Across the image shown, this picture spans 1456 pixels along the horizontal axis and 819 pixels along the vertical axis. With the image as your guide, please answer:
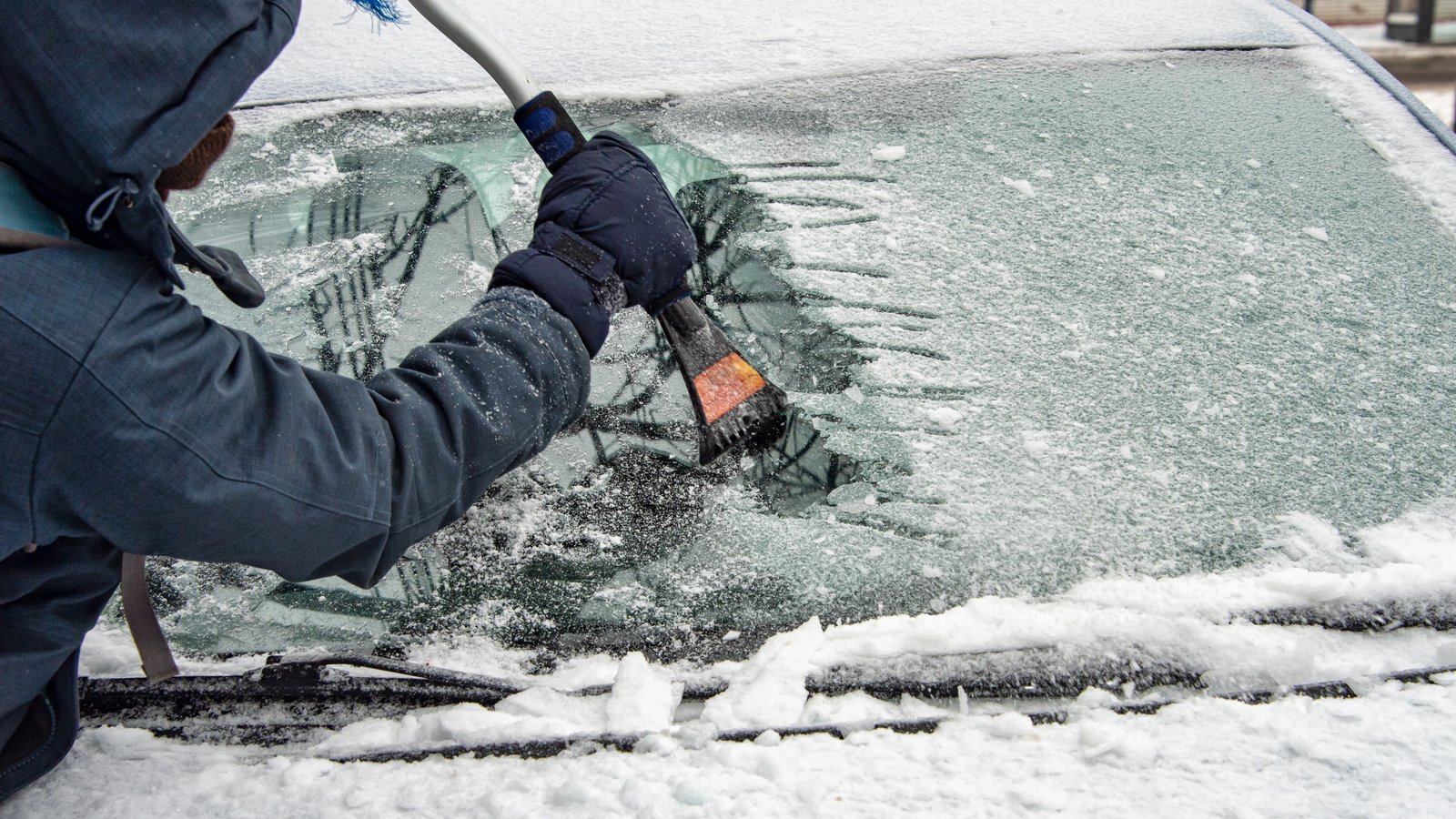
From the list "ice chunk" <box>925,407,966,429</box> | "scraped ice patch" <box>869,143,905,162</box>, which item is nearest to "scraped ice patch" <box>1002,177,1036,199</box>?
"scraped ice patch" <box>869,143,905,162</box>

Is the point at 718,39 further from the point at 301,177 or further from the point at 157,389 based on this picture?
the point at 157,389

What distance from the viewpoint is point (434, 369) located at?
108cm

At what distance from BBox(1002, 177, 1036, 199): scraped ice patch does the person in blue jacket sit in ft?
2.74

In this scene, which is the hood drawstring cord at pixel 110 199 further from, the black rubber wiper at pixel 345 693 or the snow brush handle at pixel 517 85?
the snow brush handle at pixel 517 85

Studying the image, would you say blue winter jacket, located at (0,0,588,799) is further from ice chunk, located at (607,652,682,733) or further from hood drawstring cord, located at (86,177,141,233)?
ice chunk, located at (607,652,682,733)

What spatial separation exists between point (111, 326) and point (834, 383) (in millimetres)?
877

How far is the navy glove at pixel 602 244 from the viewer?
3.94ft

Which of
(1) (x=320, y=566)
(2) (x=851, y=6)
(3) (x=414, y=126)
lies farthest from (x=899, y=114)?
(1) (x=320, y=566)

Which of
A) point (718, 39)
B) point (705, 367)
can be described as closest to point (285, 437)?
point (705, 367)

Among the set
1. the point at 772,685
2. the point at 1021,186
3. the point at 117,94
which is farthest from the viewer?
the point at 1021,186

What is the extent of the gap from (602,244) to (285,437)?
0.48 m

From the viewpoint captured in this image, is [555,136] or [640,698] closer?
[640,698]

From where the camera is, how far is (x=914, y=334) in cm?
148

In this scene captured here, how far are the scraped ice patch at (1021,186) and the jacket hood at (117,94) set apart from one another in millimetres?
1136
